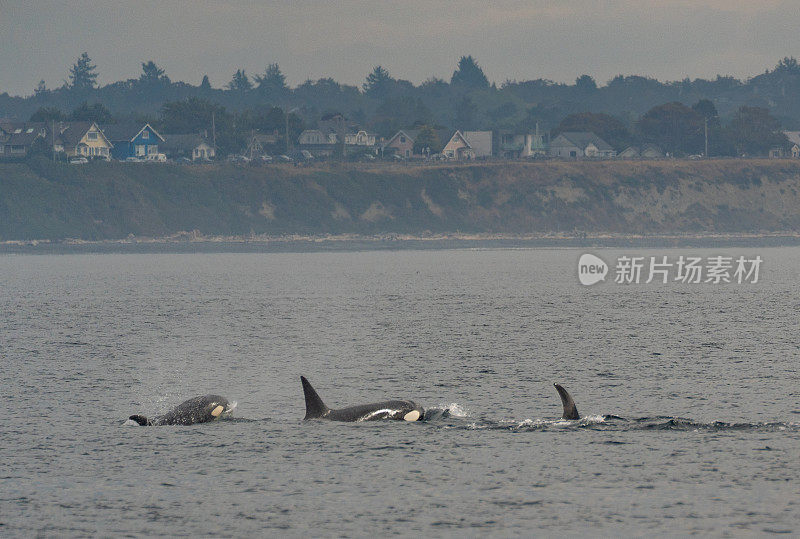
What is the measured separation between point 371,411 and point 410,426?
5.23 feet

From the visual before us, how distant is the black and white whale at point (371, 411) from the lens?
41.7m

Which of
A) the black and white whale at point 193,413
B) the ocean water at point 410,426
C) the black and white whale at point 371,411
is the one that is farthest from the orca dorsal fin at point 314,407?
the black and white whale at point 193,413

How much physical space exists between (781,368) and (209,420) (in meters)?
31.7

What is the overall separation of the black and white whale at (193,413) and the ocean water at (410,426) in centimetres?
71

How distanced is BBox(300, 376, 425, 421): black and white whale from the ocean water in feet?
1.56

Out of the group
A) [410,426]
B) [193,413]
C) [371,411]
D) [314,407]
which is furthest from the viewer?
[193,413]

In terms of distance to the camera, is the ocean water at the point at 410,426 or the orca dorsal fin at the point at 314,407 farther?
the orca dorsal fin at the point at 314,407

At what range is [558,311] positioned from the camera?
104 meters

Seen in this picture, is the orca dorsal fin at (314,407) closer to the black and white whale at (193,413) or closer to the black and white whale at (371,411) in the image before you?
the black and white whale at (371,411)

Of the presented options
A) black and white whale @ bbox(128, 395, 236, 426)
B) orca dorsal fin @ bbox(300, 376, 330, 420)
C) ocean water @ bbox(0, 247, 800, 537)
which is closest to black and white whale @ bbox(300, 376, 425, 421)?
orca dorsal fin @ bbox(300, 376, 330, 420)

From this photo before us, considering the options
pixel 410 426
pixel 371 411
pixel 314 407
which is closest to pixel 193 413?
pixel 314 407

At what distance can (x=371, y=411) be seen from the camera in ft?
137

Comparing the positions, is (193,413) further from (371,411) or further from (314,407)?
(371,411)

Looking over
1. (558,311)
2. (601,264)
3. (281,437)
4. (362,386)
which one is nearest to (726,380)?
(362,386)
